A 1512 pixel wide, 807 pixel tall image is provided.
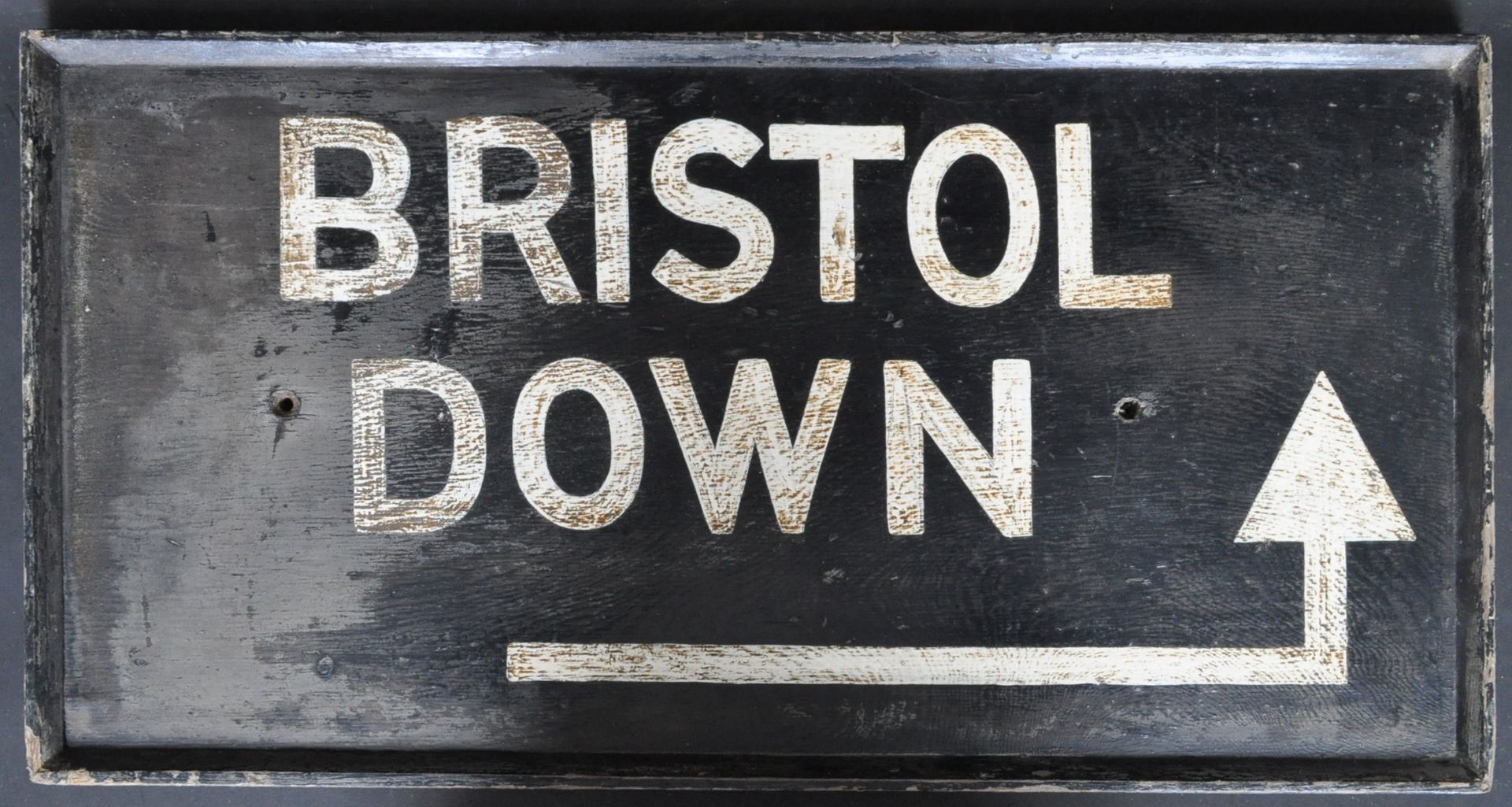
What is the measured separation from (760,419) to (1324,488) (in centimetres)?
53

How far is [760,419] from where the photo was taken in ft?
2.66

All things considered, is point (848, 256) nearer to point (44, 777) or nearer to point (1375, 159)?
point (1375, 159)

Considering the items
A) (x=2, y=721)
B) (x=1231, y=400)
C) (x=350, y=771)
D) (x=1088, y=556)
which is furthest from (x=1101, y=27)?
(x=2, y=721)

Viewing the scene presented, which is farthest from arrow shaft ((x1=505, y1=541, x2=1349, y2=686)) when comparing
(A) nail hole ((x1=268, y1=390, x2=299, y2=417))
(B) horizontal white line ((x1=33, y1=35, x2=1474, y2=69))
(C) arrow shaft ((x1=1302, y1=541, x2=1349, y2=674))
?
(B) horizontal white line ((x1=33, y1=35, x2=1474, y2=69))

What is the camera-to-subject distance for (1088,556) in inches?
31.9

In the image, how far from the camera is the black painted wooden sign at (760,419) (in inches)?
31.8

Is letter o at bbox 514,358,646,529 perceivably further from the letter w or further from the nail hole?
the nail hole

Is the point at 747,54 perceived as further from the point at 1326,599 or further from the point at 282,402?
the point at 1326,599

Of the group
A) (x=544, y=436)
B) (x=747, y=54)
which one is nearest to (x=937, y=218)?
(x=747, y=54)

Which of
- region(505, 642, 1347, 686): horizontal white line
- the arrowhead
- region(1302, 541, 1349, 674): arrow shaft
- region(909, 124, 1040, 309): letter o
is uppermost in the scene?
region(909, 124, 1040, 309): letter o

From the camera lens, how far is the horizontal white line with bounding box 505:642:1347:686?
0.81 metres

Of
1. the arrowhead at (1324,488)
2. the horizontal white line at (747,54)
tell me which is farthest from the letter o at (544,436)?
the arrowhead at (1324,488)

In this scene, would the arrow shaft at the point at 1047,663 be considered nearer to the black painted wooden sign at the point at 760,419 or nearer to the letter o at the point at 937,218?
the black painted wooden sign at the point at 760,419

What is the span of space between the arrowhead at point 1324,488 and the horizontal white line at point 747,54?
0.31 meters
